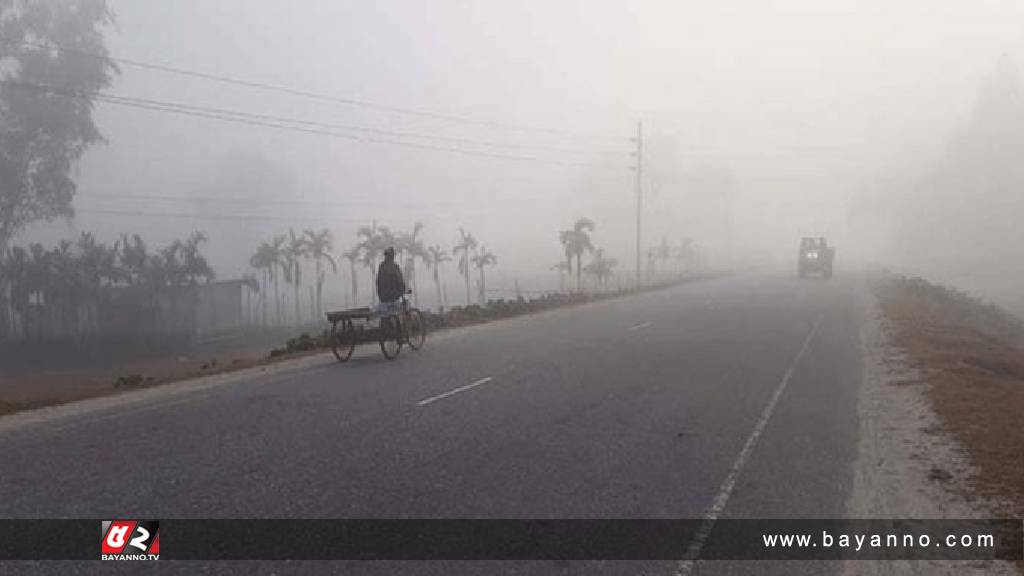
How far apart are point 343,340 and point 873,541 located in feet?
43.3

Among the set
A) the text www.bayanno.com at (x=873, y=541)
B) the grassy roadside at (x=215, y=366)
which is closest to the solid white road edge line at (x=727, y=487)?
the text www.bayanno.com at (x=873, y=541)

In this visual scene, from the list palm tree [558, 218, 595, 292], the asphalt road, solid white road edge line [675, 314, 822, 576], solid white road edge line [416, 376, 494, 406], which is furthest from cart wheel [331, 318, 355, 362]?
palm tree [558, 218, 595, 292]

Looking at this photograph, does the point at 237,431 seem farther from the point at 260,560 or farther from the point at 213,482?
the point at 260,560

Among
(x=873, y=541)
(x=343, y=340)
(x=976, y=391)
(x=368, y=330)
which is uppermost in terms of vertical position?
(x=368, y=330)

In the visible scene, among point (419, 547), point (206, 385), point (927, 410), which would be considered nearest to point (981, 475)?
point (927, 410)

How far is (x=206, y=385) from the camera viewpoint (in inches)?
568

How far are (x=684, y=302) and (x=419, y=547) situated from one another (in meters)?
31.7

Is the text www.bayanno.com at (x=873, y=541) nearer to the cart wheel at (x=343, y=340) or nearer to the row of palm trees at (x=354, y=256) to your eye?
the cart wheel at (x=343, y=340)

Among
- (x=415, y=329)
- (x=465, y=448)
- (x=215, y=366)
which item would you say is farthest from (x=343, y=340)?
(x=465, y=448)

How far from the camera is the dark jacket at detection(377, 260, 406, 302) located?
17.7 metres

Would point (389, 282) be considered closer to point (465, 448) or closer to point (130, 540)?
point (465, 448)

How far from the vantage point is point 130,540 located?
5.77 meters

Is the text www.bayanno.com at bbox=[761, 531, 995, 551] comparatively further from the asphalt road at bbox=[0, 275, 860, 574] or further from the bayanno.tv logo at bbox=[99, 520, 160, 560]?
the bayanno.tv logo at bbox=[99, 520, 160, 560]

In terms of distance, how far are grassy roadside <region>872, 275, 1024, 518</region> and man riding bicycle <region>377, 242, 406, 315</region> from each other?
10493 mm
